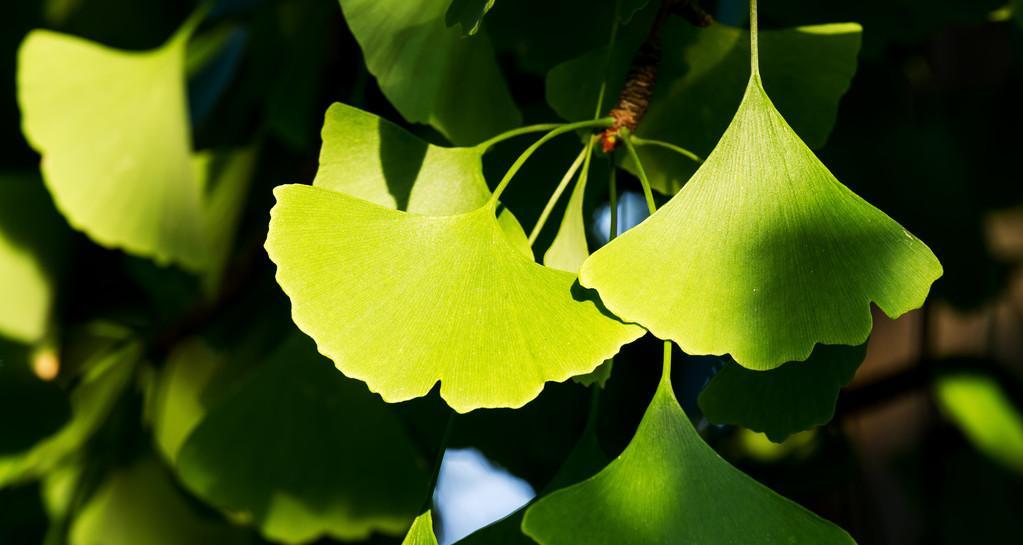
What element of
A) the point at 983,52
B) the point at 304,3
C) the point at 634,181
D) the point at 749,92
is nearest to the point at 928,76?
the point at 983,52

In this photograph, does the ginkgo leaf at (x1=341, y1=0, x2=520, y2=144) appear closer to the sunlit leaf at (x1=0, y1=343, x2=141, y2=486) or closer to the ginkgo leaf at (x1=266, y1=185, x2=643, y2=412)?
the ginkgo leaf at (x1=266, y1=185, x2=643, y2=412)

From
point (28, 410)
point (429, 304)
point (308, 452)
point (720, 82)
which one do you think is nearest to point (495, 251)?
point (429, 304)

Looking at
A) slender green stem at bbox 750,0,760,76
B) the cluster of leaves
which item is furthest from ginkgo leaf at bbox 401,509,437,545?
slender green stem at bbox 750,0,760,76

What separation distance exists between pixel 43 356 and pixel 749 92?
2.56 feet

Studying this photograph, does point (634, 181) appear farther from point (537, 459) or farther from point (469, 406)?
point (469, 406)

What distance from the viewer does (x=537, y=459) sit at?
32.0 inches

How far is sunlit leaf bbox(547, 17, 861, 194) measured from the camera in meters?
0.47

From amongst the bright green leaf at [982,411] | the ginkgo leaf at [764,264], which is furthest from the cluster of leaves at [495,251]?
the bright green leaf at [982,411]

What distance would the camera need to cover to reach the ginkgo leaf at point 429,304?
14.1 inches

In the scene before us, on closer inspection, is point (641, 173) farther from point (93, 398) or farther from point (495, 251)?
point (93, 398)

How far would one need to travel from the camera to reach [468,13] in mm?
384

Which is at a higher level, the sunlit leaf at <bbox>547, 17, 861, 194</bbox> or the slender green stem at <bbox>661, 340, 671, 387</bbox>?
the sunlit leaf at <bbox>547, 17, 861, 194</bbox>

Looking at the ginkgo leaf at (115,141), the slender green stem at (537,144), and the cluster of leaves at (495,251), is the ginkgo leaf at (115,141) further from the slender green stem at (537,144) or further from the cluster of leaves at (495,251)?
the slender green stem at (537,144)

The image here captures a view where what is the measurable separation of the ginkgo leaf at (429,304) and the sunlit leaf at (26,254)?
1.96 feet
